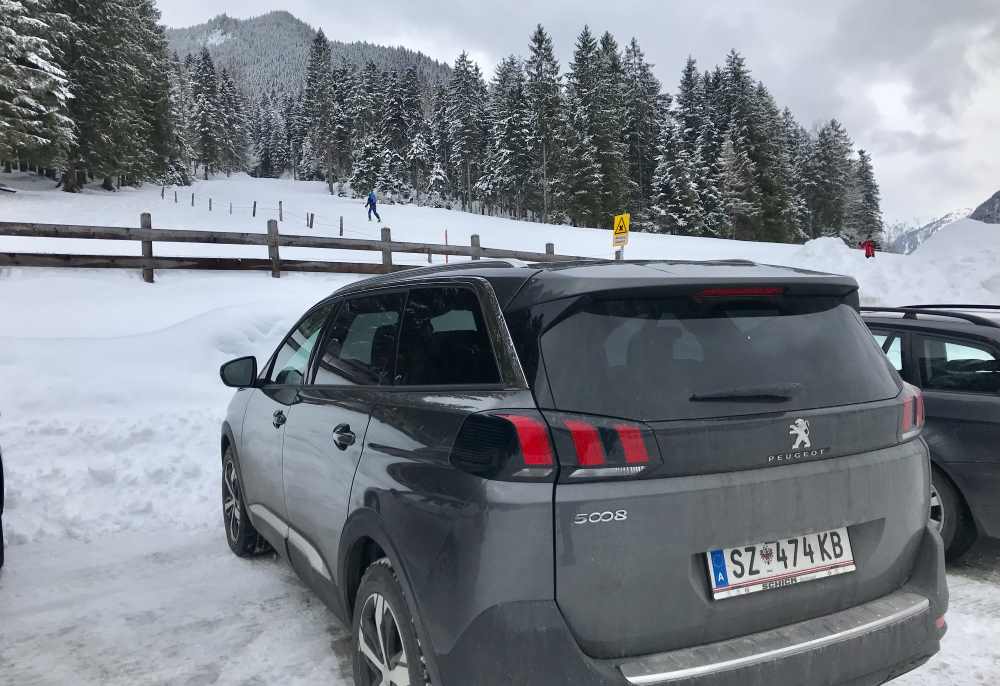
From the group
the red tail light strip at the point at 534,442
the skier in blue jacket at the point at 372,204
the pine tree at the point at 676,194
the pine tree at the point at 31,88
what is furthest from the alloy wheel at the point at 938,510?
the pine tree at the point at 676,194

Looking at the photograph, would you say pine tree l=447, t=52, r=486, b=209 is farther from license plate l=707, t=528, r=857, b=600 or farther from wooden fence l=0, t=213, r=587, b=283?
license plate l=707, t=528, r=857, b=600

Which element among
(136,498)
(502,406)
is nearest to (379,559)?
(502,406)

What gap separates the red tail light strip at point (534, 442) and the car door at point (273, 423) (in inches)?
72.4

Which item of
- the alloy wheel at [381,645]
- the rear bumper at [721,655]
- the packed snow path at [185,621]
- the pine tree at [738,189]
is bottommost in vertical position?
the packed snow path at [185,621]

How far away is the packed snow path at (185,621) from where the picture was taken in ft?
10.2

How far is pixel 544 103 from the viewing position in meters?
53.6

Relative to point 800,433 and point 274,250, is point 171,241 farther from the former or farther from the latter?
point 800,433

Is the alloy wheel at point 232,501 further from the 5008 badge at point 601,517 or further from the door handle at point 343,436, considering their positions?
the 5008 badge at point 601,517

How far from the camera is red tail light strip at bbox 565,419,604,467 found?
1869 mm

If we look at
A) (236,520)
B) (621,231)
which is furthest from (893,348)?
(621,231)

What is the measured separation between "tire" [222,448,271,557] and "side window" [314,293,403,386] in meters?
1.64

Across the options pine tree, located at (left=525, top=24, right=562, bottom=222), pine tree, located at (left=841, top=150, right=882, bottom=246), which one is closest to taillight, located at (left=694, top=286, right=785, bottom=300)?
pine tree, located at (left=525, top=24, right=562, bottom=222)

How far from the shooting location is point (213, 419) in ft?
22.3

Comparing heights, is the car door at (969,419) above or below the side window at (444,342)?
below
